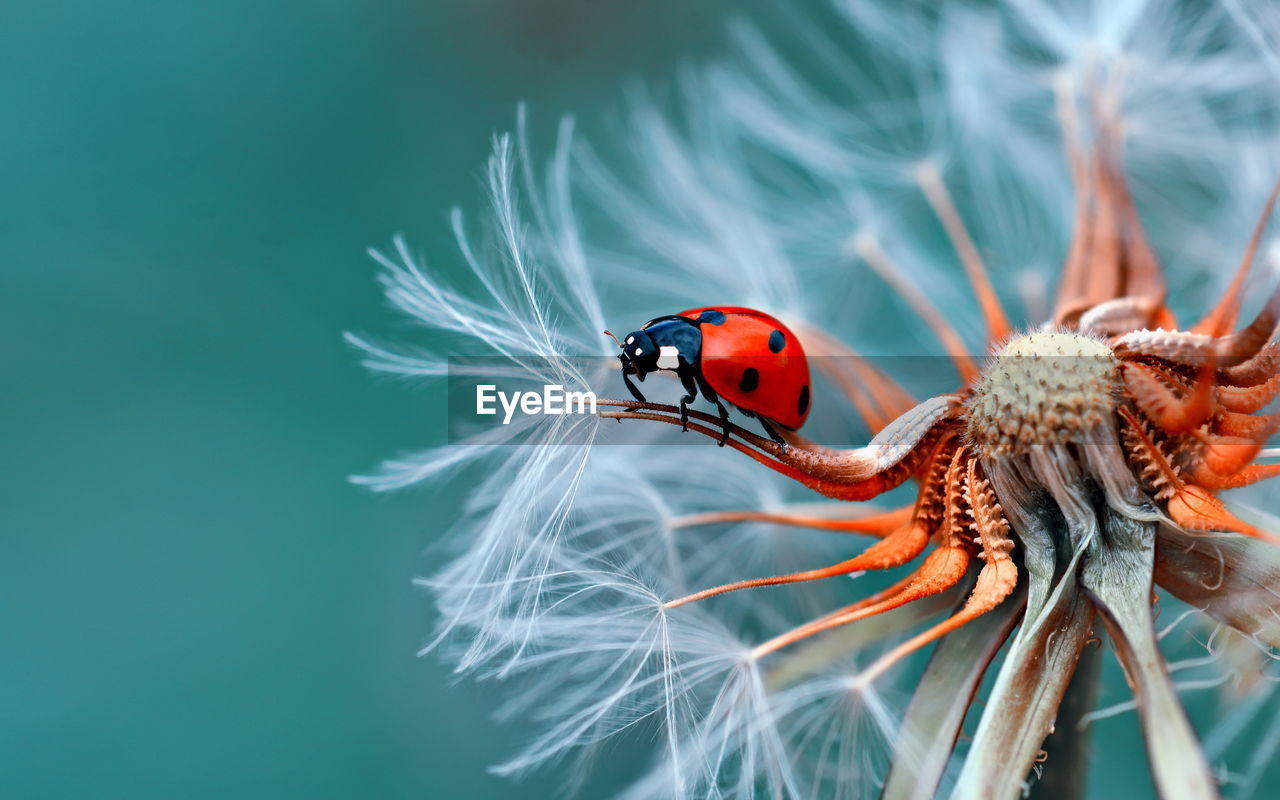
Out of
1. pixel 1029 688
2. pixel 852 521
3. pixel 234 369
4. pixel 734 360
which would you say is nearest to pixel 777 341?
pixel 734 360

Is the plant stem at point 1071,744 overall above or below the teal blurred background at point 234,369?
below

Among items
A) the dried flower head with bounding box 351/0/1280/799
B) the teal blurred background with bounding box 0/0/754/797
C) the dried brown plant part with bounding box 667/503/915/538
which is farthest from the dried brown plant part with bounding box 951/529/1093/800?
the teal blurred background with bounding box 0/0/754/797

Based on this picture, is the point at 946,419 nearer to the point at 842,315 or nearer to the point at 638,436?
the point at 638,436

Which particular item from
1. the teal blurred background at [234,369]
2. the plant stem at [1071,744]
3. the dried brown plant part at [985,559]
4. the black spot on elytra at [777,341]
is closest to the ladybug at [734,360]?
the black spot on elytra at [777,341]

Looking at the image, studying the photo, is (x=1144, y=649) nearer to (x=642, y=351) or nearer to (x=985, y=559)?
(x=985, y=559)

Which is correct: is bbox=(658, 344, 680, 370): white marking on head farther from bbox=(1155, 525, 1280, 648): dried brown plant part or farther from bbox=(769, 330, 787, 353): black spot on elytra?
bbox=(1155, 525, 1280, 648): dried brown plant part
